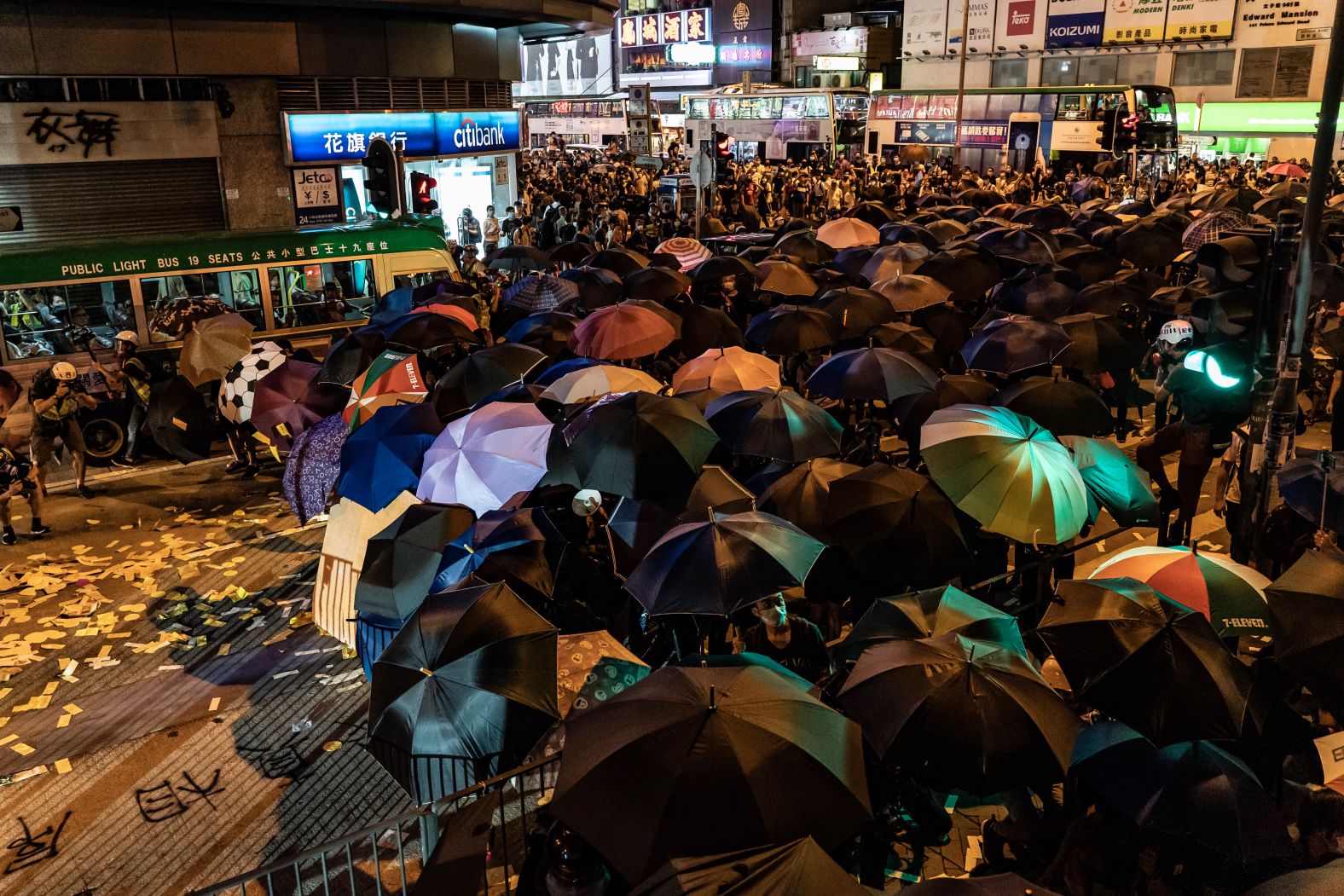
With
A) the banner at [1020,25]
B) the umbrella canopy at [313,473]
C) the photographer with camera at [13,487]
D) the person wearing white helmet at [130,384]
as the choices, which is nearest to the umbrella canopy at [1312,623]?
the umbrella canopy at [313,473]

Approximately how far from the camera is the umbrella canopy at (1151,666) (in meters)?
4.72

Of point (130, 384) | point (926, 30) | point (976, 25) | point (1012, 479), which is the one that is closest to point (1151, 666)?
point (1012, 479)

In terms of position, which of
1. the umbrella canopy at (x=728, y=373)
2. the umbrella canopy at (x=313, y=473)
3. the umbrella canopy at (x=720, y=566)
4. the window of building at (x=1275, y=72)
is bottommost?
the umbrella canopy at (x=313, y=473)

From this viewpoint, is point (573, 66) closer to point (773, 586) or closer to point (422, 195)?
point (422, 195)

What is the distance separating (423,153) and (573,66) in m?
53.2

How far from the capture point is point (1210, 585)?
5.84m

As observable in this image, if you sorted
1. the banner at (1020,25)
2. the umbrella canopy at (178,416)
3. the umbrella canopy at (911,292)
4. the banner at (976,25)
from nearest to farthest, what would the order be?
the umbrella canopy at (178,416), the umbrella canopy at (911,292), the banner at (1020,25), the banner at (976,25)

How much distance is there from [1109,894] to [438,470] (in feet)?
16.4

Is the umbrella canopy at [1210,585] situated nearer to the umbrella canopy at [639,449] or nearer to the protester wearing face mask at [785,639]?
the protester wearing face mask at [785,639]

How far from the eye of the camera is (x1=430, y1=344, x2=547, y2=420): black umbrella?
9.34 metres

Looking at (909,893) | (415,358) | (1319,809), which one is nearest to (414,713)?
(909,893)

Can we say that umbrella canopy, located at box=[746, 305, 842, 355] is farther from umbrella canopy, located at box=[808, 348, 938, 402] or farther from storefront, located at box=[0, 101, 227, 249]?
storefront, located at box=[0, 101, 227, 249]

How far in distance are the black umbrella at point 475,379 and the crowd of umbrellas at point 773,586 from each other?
0.04 meters

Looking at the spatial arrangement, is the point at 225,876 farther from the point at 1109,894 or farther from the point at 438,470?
the point at 1109,894
